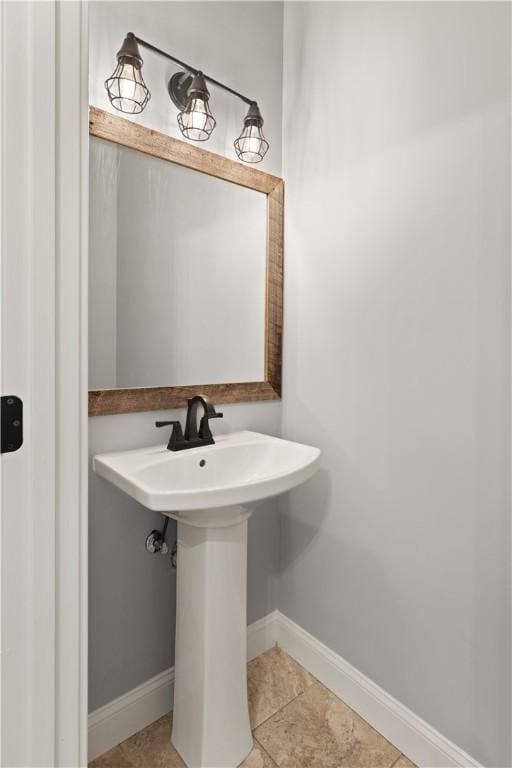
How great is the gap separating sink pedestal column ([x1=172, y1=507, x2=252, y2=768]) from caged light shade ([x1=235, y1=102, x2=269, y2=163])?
3.97 ft

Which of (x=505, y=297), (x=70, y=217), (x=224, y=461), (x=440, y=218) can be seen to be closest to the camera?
(x=70, y=217)

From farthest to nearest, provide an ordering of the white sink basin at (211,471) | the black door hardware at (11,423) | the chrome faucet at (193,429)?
1. the chrome faucet at (193,429)
2. the white sink basin at (211,471)
3. the black door hardware at (11,423)

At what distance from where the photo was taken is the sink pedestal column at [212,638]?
121cm

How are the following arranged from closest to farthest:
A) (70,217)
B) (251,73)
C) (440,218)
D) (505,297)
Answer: (70,217) < (505,297) < (440,218) < (251,73)

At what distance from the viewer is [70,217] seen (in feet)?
2.82

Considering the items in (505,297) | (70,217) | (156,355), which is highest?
(70,217)

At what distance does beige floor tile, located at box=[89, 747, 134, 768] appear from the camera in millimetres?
1271

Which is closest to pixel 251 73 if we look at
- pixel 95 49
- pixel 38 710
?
pixel 95 49

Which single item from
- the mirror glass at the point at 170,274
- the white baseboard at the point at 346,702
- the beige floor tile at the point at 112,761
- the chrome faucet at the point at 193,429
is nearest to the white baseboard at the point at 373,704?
the white baseboard at the point at 346,702

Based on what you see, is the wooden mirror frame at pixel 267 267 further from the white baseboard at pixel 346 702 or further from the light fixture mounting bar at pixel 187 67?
the white baseboard at pixel 346 702

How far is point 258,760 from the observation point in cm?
129

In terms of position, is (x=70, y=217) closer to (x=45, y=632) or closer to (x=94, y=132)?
(x=94, y=132)

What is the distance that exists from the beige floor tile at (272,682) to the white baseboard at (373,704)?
0.04 metres

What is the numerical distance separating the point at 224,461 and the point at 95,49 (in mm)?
1256
